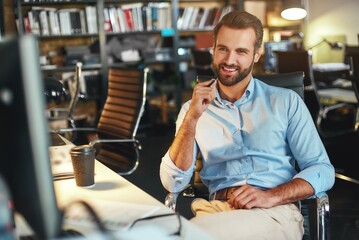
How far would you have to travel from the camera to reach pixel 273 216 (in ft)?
5.36

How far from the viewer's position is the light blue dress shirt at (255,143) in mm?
1794

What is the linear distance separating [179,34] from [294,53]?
8.67ft


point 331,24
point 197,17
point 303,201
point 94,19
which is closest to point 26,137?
point 303,201

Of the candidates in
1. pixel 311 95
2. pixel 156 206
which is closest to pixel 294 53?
pixel 311 95

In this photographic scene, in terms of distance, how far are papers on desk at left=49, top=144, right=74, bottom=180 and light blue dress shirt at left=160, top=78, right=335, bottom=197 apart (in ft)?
1.15

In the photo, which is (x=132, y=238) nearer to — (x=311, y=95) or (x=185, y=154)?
(x=185, y=154)

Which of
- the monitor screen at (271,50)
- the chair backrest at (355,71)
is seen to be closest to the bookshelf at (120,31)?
the monitor screen at (271,50)

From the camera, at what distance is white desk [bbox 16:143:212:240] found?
1156mm

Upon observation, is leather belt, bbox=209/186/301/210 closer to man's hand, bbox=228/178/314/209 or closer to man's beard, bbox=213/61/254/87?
man's hand, bbox=228/178/314/209

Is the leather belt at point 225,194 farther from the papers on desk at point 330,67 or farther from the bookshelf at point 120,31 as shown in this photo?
the bookshelf at point 120,31

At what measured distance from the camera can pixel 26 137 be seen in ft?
2.47

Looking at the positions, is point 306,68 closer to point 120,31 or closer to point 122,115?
point 122,115

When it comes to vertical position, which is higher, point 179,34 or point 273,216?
point 179,34

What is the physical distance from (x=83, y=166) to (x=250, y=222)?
0.56 m
